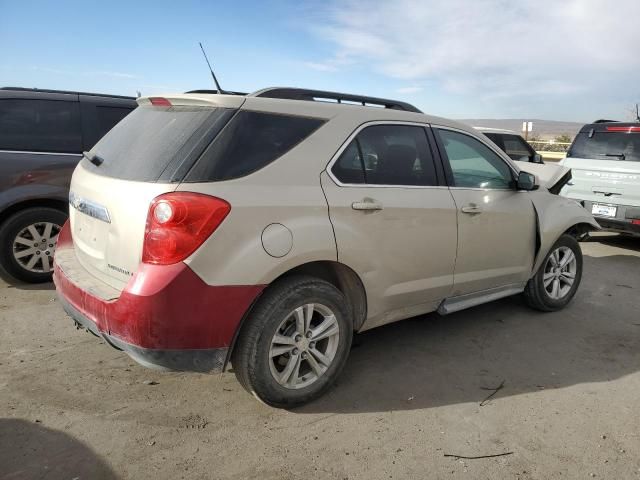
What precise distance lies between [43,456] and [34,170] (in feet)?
10.6

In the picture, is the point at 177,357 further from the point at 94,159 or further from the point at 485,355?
the point at 485,355

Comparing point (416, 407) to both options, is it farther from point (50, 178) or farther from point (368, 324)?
point (50, 178)

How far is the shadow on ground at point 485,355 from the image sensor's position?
3.20 m

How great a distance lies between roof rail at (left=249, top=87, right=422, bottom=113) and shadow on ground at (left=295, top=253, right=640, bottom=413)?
1.83 metres

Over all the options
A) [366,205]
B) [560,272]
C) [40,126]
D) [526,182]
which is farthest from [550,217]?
[40,126]

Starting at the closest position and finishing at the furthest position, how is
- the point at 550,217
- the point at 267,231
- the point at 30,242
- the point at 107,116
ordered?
the point at 267,231, the point at 550,217, the point at 30,242, the point at 107,116

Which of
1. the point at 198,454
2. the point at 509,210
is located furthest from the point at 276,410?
the point at 509,210

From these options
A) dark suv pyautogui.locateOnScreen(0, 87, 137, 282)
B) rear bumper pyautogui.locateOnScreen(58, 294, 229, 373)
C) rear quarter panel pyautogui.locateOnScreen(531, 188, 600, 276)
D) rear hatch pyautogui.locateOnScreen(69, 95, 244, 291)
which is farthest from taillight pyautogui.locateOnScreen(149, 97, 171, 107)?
rear quarter panel pyautogui.locateOnScreen(531, 188, 600, 276)

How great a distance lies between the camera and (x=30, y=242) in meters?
4.91

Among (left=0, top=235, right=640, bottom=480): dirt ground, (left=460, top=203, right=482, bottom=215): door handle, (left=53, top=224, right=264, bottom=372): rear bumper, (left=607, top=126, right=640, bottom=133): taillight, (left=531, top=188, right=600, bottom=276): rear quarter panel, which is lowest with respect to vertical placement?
(left=0, top=235, right=640, bottom=480): dirt ground

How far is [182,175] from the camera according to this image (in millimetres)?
2518

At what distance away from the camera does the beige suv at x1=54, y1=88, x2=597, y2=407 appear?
247cm

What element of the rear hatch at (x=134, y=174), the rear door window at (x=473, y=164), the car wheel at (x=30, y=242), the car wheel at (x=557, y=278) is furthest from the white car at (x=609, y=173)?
the car wheel at (x=30, y=242)

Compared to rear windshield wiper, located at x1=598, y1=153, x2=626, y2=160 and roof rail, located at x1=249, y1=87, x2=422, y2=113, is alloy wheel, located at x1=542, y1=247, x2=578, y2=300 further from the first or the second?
rear windshield wiper, located at x1=598, y1=153, x2=626, y2=160
